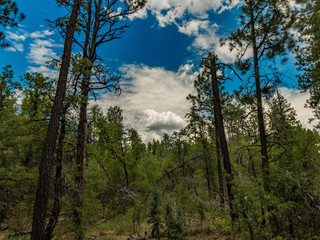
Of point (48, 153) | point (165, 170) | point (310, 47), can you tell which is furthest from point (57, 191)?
point (310, 47)

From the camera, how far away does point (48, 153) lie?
13.4 ft

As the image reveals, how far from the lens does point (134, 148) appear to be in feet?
44.3

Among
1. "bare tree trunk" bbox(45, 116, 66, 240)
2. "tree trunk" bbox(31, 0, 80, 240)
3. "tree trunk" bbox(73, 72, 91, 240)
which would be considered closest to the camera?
"tree trunk" bbox(31, 0, 80, 240)

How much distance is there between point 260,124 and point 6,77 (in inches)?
446

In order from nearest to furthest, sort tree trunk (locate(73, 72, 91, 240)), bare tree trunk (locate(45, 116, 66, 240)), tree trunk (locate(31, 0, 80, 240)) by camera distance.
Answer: tree trunk (locate(31, 0, 80, 240)), bare tree trunk (locate(45, 116, 66, 240)), tree trunk (locate(73, 72, 91, 240))

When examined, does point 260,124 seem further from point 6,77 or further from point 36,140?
point 6,77

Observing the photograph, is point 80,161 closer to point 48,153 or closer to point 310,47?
point 48,153

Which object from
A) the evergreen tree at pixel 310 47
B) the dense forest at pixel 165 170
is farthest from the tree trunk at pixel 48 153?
the evergreen tree at pixel 310 47

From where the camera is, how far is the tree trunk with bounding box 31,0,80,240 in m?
3.71

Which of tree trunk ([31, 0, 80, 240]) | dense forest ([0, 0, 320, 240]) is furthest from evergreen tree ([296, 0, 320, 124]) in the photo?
tree trunk ([31, 0, 80, 240])

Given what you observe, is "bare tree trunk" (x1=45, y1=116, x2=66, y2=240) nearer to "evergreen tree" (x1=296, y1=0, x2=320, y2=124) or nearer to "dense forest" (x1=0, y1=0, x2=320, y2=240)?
"dense forest" (x1=0, y1=0, x2=320, y2=240)

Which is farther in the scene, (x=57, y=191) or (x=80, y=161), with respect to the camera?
(x=80, y=161)

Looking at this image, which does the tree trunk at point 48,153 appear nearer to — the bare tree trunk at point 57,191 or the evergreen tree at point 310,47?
the bare tree trunk at point 57,191

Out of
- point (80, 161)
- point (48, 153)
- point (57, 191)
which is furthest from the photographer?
point (80, 161)
